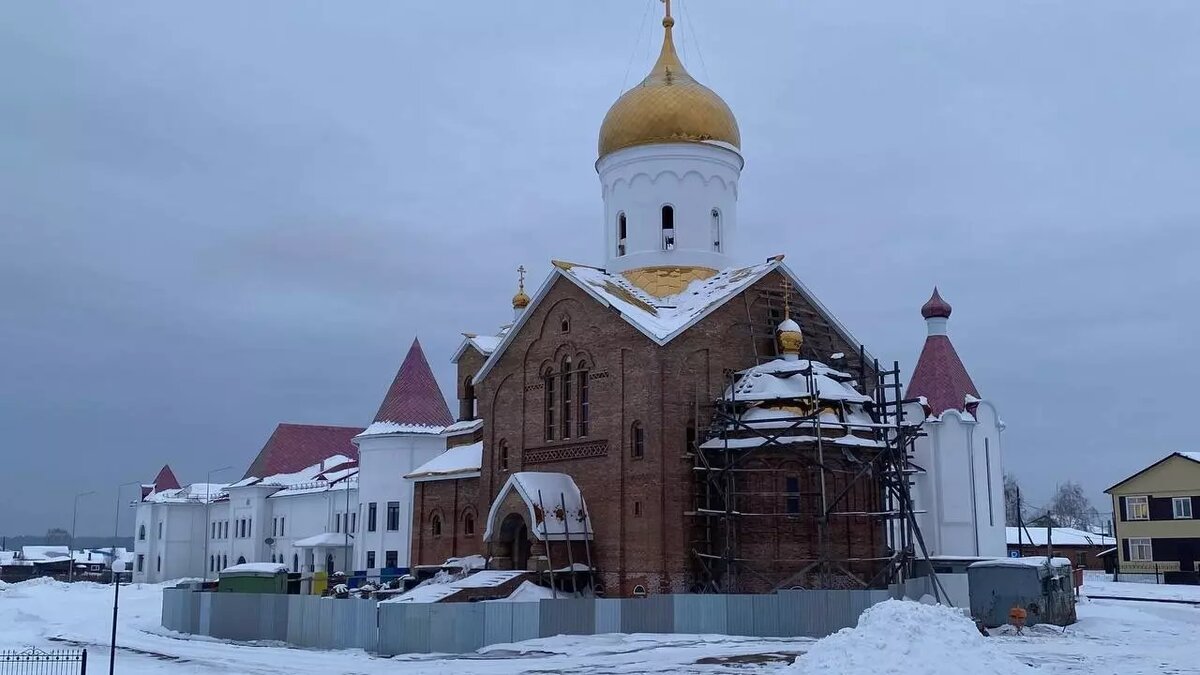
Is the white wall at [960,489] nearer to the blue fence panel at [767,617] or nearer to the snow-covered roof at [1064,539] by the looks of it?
the blue fence panel at [767,617]

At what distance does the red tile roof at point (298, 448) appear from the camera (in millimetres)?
58625

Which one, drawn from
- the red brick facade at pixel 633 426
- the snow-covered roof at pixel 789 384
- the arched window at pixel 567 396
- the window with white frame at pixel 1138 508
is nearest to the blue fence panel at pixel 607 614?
the red brick facade at pixel 633 426

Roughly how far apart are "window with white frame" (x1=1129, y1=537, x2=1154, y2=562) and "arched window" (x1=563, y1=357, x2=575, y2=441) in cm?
3006

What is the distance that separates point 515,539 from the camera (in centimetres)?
2923

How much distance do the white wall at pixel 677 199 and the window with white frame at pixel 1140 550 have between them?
2675 cm

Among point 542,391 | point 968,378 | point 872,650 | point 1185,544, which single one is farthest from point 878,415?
point 1185,544

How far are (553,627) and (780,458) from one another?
7.20m

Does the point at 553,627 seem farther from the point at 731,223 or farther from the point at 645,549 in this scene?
the point at 731,223

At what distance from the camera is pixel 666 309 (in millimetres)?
29672

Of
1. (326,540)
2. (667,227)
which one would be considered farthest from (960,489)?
(326,540)

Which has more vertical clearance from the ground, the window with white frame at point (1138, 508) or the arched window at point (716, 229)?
the arched window at point (716, 229)

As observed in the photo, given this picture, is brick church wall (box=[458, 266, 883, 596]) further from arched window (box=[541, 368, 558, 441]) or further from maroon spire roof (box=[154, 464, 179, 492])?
maroon spire roof (box=[154, 464, 179, 492])

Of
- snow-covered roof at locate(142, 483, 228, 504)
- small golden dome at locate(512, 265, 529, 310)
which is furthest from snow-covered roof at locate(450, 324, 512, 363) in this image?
snow-covered roof at locate(142, 483, 228, 504)

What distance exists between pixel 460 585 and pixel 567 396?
604cm
